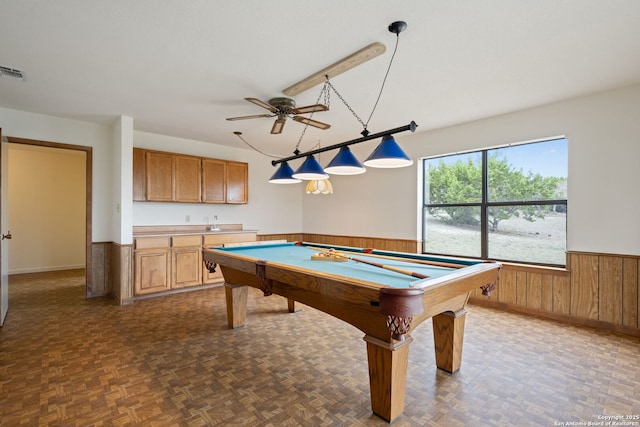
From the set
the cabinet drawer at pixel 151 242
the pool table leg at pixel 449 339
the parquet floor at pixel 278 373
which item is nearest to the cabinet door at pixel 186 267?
the cabinet drawer at pixel 151 242

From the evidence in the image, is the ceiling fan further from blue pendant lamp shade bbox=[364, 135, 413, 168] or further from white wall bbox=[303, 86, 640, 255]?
white wall bbox=[303, 86, 640, 255]

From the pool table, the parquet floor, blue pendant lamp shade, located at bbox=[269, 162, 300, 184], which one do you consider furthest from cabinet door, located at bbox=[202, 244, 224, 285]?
the pool table

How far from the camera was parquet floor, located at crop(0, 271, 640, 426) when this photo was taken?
1.84 m

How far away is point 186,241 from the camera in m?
4.70

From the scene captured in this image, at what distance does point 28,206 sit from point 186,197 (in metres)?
3.72

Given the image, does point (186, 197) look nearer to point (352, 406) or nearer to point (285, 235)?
point (285, 235)

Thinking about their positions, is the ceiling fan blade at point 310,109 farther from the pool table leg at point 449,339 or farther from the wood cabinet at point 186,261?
the wood cabinet at point 186,261

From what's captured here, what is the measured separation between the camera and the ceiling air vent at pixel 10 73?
2.74 metres

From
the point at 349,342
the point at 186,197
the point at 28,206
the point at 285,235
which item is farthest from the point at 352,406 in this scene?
the point at 28,206

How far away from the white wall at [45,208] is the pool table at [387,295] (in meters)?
5.64

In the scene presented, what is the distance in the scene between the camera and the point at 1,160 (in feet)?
10.5

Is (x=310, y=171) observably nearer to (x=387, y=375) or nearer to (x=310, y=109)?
(x=310, y=109)

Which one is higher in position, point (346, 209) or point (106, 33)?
point (106, 33)

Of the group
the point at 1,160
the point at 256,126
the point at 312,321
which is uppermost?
the point at 256,126
